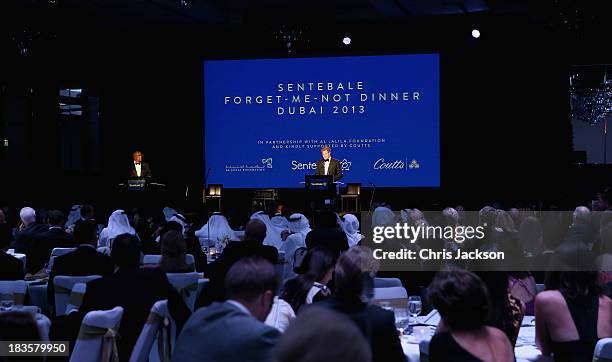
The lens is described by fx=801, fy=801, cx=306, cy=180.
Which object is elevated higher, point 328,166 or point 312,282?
point 328,166

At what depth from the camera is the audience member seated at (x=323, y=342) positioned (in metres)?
1.34

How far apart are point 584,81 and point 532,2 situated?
204 cm

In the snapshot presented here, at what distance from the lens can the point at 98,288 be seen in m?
4.65

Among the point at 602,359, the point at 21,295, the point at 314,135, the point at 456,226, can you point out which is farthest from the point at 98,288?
the point at 314,135

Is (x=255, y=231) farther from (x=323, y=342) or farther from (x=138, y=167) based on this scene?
(x=138, y=167)

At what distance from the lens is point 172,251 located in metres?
6.21

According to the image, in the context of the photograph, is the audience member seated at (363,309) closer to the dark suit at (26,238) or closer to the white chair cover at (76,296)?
the white chair cover at (76,296)

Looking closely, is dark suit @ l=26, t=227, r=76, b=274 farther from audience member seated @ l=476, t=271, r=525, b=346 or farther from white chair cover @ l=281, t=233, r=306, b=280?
audience member seated @ l=476, t=271, r=525, b=346

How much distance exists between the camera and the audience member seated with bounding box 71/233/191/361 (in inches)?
182

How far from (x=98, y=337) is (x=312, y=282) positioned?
117 cm

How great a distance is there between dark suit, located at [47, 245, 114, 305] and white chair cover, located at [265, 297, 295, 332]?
278cm

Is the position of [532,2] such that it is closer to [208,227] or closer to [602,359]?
[208,227]

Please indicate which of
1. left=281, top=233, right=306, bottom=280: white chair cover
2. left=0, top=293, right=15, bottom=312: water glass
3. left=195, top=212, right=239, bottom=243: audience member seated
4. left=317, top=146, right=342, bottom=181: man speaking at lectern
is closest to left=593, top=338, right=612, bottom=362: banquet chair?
left=0, top=293, right=15, bottom=312: water glass

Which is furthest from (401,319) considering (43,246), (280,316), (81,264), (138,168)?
(138,168)
